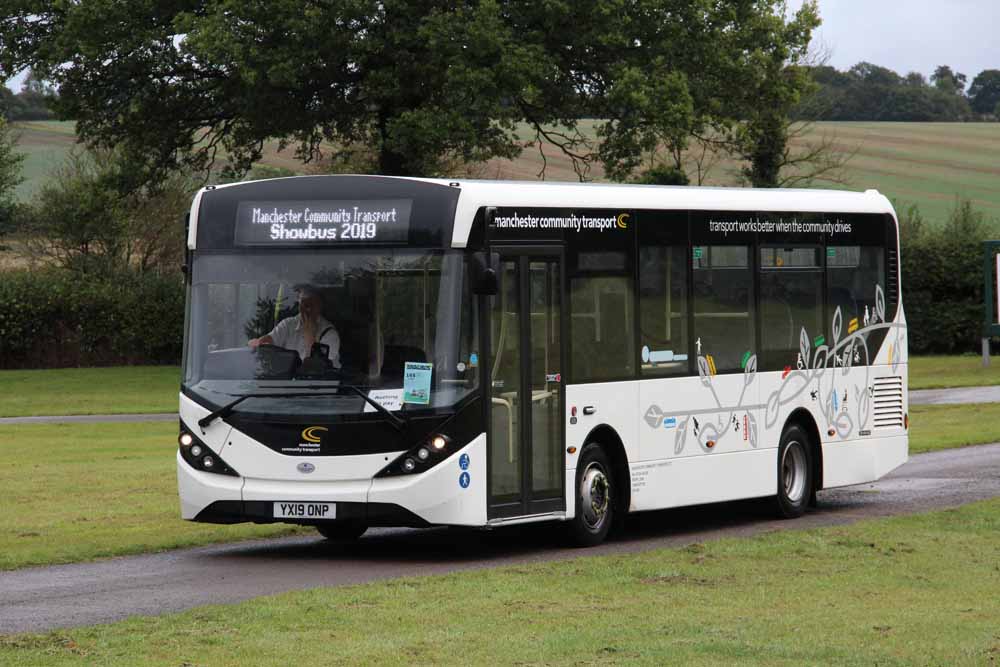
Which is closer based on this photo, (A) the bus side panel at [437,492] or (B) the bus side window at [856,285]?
(A) the bus side panel at [437,492]

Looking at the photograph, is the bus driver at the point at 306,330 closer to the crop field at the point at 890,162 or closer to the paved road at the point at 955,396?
the paved road at the point at 955,396

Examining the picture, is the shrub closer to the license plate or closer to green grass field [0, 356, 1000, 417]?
green grass field [0, 356, 1000, 417]

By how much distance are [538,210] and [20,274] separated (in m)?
39.2

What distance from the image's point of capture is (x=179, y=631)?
385 inches

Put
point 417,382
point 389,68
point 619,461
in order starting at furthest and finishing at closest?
point 389,68, point 619,461, point 417,382

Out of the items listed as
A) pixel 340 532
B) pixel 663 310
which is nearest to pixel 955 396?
pixel 663 310

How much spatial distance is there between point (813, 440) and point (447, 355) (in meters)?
5.60

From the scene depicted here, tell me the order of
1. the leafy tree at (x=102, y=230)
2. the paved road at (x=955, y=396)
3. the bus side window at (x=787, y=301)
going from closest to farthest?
the bus side window at (x=787, y=301), the paved road at (x=955, y=396), the leafy tree at (x=102, y=230)

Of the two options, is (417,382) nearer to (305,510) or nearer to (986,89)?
(305,510)

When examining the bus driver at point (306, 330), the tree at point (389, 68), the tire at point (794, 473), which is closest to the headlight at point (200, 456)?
the bus driver at point (306, 330)

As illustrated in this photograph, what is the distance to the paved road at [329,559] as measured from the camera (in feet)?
37.1

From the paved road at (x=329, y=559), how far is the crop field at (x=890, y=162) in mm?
39536

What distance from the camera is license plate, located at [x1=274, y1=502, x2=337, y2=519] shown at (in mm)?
13234

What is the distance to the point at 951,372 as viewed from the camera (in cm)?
4406
